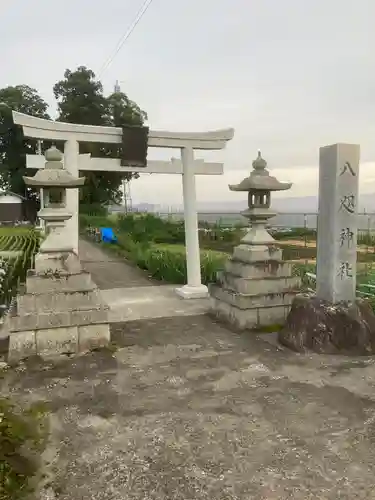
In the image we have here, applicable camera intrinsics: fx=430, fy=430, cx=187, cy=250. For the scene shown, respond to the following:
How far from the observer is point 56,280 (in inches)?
231

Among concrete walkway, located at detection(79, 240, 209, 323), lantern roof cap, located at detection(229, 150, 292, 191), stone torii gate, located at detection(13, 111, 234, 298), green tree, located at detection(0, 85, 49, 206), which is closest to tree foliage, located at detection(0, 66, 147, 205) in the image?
green tree, located at detection(0, 85, 49, 206)

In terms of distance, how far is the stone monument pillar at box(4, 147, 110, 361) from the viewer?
5.66 meters

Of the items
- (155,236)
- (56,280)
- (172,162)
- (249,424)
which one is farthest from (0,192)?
(249,424)

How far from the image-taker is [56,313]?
577 cm

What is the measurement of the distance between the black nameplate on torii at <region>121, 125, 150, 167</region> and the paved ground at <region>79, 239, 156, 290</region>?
3646 mm

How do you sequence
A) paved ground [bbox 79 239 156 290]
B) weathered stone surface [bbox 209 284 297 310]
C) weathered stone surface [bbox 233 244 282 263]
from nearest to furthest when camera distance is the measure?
weathered stone surface [bbox 209 284 297 310] < weathered stone surface [bbox 233 244 282 263] < paved ground [bbox 79 239 156 290]

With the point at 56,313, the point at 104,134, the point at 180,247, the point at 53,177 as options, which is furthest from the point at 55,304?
the point at 180,247

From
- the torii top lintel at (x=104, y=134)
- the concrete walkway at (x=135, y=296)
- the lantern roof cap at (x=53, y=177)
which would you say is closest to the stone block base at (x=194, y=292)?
the concrete walkway at (x=135, y=296)

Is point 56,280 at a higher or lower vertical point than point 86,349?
higher

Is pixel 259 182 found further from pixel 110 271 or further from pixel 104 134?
pixel 110 271

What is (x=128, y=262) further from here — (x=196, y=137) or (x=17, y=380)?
(x=17, y=380)

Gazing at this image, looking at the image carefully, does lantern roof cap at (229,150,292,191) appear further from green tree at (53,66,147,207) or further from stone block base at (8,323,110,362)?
green tree at (53,66,147,207)

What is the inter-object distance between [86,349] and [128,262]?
9760 mm

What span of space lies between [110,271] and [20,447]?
33.7ft
